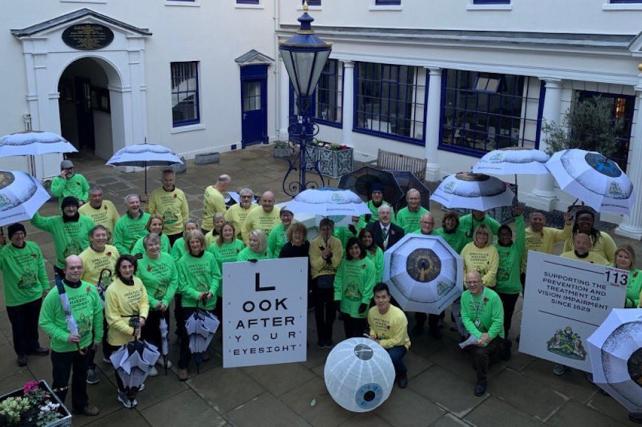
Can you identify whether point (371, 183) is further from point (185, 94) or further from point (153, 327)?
point (185, 94)

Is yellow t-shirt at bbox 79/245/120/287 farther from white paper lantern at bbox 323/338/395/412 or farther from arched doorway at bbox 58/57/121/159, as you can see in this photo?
arched doorway at bbox 58/57/121/159

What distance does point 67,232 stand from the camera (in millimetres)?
7941

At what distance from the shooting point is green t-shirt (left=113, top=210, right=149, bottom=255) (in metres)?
8.30

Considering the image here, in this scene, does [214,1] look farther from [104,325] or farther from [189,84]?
[104,325]

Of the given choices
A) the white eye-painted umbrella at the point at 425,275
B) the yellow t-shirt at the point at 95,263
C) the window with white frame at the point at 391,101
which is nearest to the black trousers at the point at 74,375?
the yellow t-shirt at the point at 95,263

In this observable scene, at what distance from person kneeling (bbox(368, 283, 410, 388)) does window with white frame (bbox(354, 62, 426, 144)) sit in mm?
11053

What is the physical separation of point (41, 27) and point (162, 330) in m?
10.9

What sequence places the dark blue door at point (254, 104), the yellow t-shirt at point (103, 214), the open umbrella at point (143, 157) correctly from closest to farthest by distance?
the yellow t-shirt at point (103, 214), the open umbrella at point (143, 157), the dark blue door at point (254, 104)

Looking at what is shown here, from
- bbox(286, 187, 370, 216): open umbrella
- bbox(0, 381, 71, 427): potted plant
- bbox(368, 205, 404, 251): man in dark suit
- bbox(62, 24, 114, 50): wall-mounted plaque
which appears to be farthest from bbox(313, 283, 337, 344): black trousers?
bbox(62, 24, 114, 50): wall-mounted plaque

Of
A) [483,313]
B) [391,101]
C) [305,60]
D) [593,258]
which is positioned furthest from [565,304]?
[391,101]

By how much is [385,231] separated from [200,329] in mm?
2848

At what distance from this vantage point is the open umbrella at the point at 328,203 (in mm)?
7027

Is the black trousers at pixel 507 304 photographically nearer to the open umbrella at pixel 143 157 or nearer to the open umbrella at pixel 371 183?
the open umbrella at pixel 371 183

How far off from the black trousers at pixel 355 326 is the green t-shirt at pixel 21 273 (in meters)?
3.72
